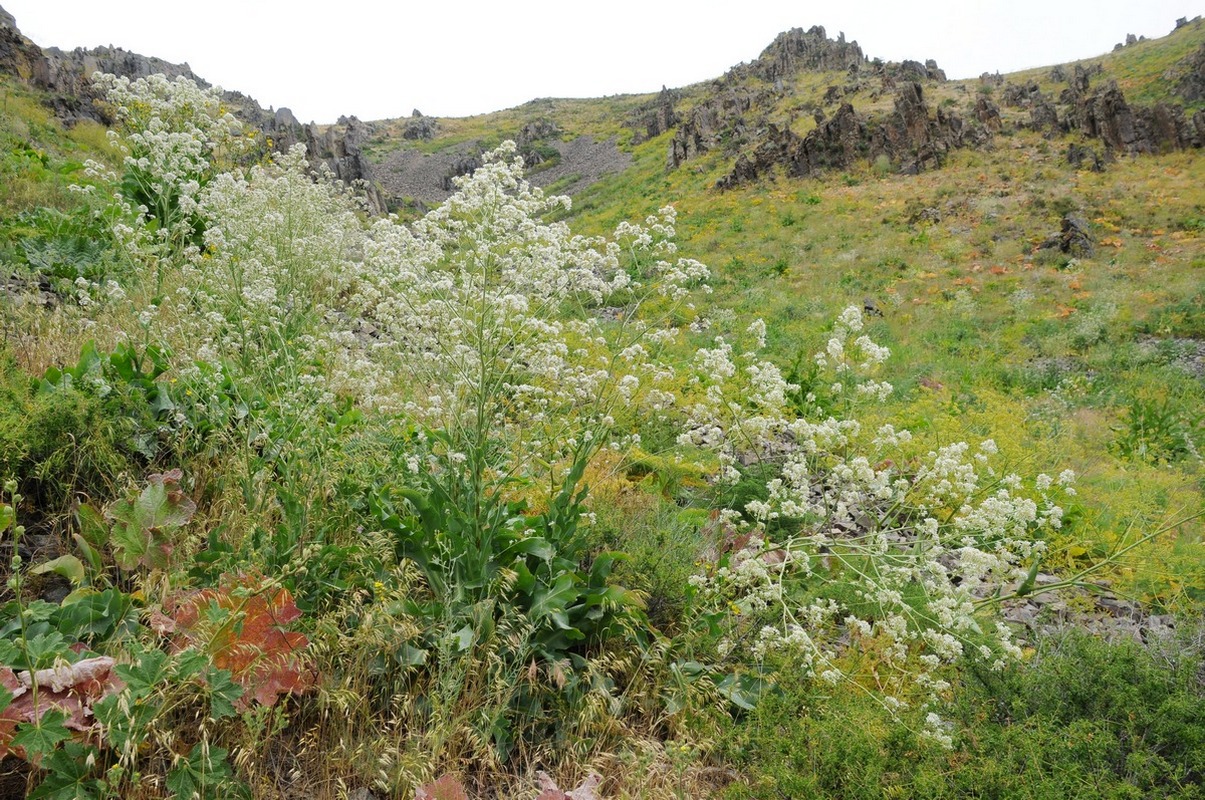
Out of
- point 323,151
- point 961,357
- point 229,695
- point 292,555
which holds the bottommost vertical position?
point 961,357

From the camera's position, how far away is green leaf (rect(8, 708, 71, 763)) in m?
1.72

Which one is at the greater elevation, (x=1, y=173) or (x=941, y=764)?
(x=1, y=173)

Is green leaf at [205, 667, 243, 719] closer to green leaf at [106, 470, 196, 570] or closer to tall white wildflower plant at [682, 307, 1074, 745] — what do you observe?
green leaf at [106, 470, 196, 570]

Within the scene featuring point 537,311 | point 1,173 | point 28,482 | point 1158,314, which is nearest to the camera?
point 28,482

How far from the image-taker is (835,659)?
326 centimetres

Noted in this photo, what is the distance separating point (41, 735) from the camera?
1739 millimetres

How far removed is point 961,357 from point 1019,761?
10813 millimetres

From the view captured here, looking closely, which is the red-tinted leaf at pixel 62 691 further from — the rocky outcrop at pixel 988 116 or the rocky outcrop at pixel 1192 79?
the rocky outcrop at pixel 1192 79

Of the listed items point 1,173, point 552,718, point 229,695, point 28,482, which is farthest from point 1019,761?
point 1,173

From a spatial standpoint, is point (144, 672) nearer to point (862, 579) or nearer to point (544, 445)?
point (544, 445)

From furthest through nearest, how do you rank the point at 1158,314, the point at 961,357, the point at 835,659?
the point at 1158,314 < the point at 961,357 < the point at 835,659

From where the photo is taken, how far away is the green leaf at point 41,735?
67.8 inches

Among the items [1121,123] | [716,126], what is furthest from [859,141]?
[716,126]

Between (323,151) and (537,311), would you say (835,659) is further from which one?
(323,151)
